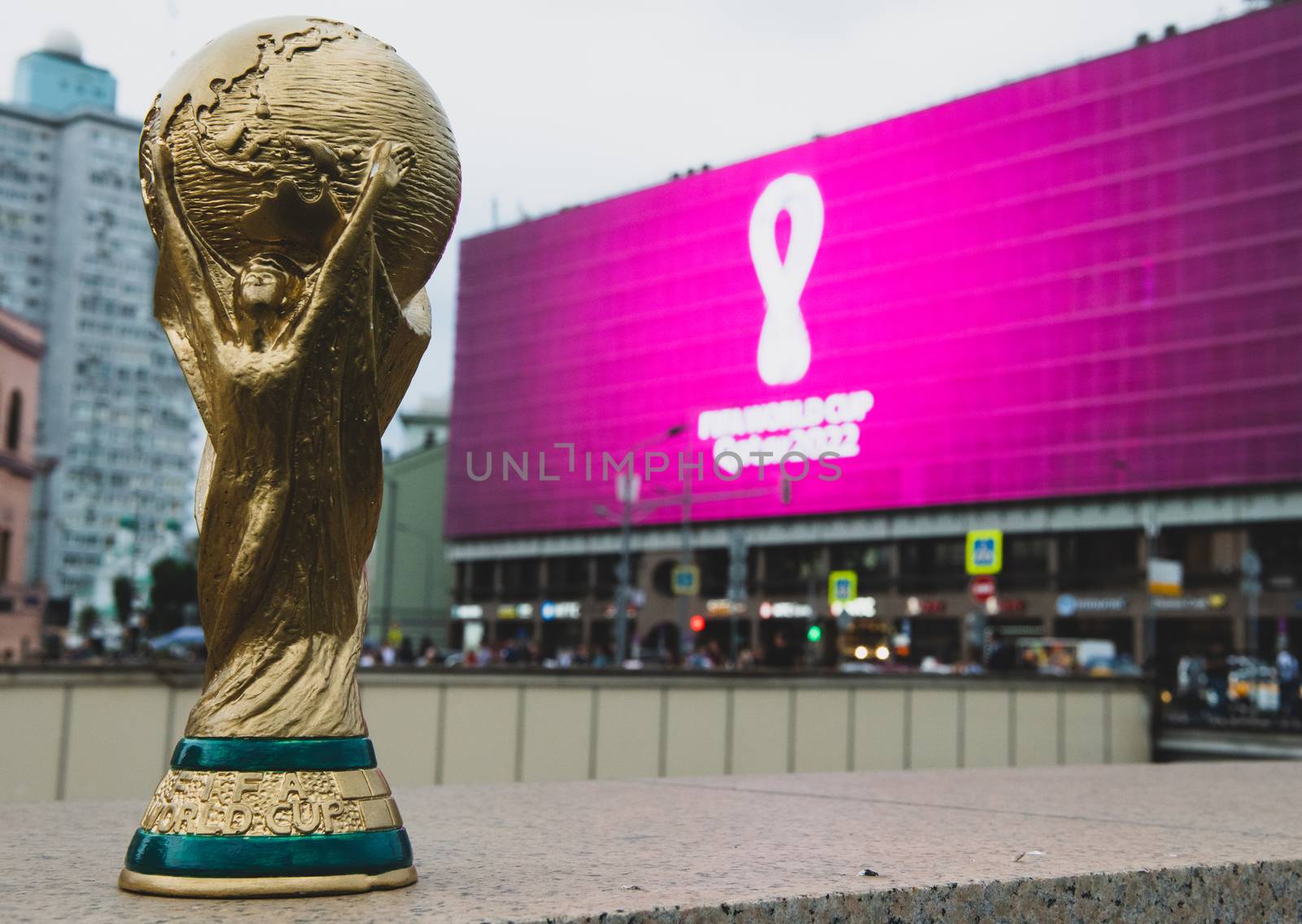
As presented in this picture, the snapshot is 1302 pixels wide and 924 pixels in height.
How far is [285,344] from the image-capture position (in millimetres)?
3156

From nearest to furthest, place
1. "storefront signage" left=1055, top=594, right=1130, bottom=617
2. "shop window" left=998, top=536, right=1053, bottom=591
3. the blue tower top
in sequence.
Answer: "storefront signage" left=1055, top=594, right=1130, bottom=617, "shop window" left=998, top=536, right=1053, bottom=591, the blue tower top

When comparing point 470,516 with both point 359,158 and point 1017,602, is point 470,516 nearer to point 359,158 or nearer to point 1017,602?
point 1017,602

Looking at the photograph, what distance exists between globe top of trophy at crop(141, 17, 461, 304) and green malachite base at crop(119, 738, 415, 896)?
1069 millimetres

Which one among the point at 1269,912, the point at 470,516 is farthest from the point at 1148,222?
the point at 1269,912

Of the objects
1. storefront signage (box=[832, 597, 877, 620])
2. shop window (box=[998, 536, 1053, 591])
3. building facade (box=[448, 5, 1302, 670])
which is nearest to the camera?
building facade (box=[448, 5, 1302, 670])

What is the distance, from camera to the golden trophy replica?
314cm

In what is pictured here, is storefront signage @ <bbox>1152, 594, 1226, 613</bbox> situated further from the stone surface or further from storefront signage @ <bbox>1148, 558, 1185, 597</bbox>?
the stone surface

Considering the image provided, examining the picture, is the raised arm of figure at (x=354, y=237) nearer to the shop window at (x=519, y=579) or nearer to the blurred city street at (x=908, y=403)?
the blurred city street at (x=908, y=403)

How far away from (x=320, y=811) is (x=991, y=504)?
51.5 m

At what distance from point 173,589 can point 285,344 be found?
76.8 meters

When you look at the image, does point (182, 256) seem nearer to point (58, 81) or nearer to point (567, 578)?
point (567, 578)

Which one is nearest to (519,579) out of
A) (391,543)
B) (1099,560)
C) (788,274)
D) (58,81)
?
(391,543)

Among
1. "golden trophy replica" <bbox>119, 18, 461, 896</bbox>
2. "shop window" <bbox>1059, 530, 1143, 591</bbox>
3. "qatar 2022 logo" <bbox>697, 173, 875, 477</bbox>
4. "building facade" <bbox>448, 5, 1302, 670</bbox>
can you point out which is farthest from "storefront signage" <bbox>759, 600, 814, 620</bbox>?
"golden trophy replica" <bbox>119, 18, 461, 896</bbox>

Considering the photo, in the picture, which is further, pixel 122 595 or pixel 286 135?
pixel 122 595
